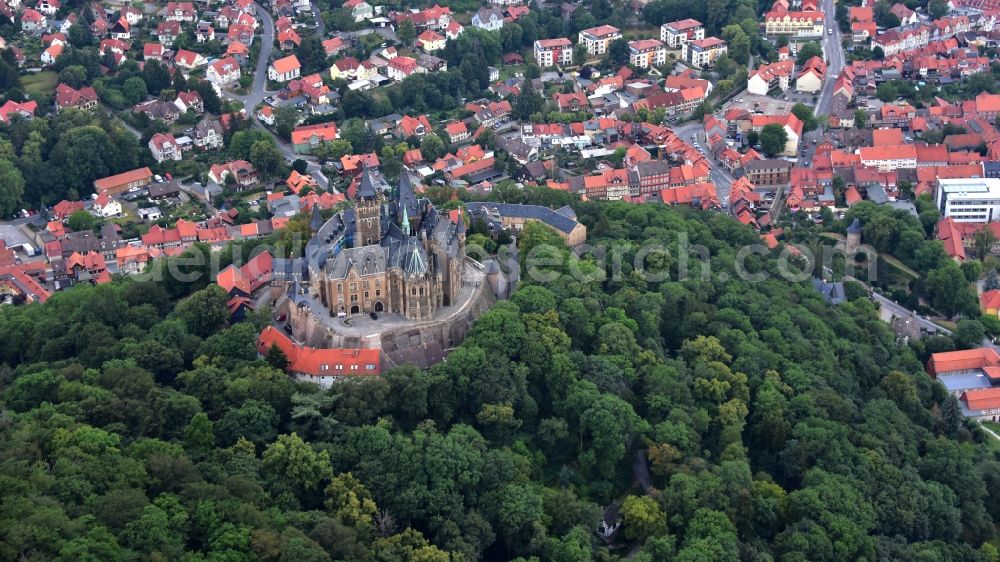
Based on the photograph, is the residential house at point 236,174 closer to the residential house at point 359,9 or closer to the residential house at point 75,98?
the residential house at point 75,98

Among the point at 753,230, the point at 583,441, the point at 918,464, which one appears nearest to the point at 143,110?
the point at 753,230

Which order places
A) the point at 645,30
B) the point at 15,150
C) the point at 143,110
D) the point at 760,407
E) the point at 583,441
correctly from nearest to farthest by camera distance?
the point at 583,441 → the point at 760,407 → the point at 15,150 → the point at 143,110 → the point at 645,30

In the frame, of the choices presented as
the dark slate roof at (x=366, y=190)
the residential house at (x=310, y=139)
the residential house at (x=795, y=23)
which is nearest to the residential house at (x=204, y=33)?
the residential house at (x=310, y=139)

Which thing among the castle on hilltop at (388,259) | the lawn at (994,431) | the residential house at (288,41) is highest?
the castle on hilltop at (388,259)

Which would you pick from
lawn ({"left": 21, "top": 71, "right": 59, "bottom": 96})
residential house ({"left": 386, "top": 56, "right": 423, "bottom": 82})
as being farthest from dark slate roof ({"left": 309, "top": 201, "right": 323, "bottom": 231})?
lawn ({"left": 21, "top": 71, "right": 59, "bottom": 96})

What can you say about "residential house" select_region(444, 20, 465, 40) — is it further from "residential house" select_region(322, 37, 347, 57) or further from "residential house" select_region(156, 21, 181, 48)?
"residential house" select_region(156, 21, 181, 48)

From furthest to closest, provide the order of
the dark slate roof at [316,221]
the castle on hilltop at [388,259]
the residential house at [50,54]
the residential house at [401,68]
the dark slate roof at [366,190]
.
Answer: the residential house at [401,68] → the residential house at [50,54] → the dark slate roof at [316,221] → the dark slate roof at [366,190] → the castle on hilltop at [388,259]

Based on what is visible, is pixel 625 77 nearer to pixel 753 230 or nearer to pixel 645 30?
pixel 645 30
